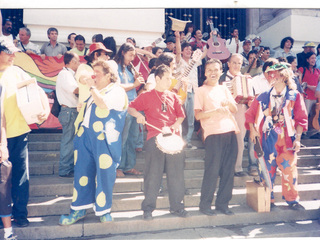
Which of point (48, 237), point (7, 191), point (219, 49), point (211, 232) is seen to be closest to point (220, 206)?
point (211, 232)

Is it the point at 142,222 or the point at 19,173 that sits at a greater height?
the point at 19,173

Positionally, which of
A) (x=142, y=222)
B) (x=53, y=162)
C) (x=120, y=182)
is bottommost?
(x=142, y=222)

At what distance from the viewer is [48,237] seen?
354 centimetres

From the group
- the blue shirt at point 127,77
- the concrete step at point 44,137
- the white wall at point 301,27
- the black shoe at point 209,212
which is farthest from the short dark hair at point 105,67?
the white wall at point 301,27

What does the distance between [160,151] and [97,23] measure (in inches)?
208

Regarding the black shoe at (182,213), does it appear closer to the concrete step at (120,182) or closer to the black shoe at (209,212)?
the black shoe at (209,212)

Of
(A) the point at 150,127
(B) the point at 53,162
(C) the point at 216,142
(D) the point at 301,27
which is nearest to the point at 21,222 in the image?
(B) the point at 53,162

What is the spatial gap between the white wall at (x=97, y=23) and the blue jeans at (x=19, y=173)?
4.73 meters

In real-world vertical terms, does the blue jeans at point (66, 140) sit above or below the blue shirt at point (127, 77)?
below

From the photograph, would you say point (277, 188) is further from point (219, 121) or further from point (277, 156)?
point (219, 121)

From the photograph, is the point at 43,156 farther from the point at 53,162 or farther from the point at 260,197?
the point at 260,197

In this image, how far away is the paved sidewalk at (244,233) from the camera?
12.0ft

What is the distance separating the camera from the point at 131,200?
163 inches

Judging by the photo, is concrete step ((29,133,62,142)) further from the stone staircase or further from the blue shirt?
the blue shirt
